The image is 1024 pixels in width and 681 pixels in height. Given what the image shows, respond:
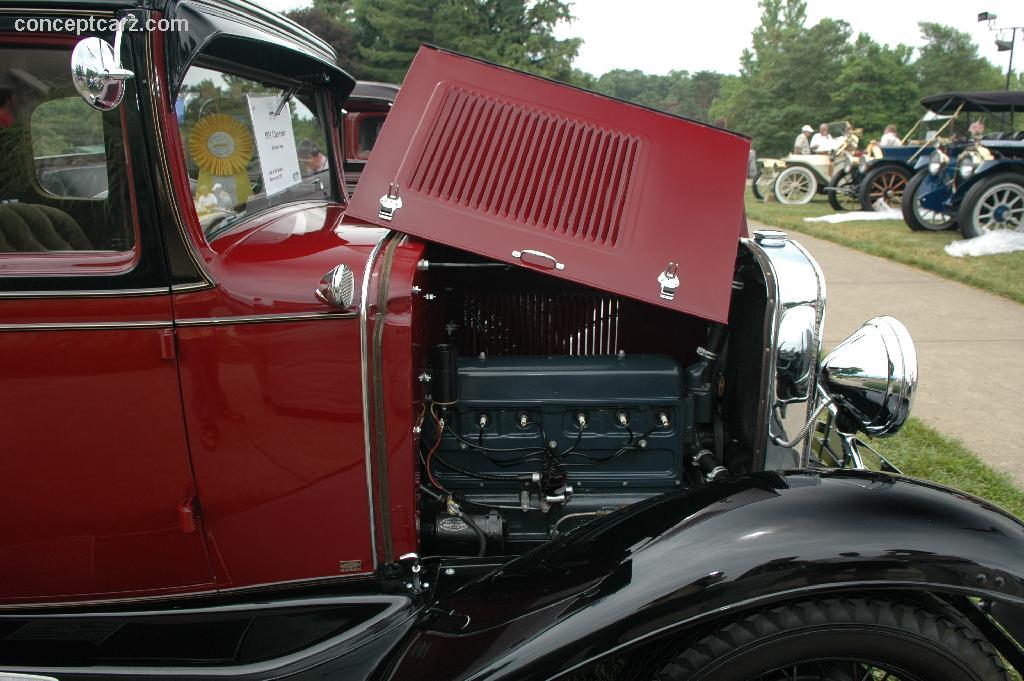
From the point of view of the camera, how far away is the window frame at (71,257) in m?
1.66

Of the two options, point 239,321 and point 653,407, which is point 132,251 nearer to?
point 239,321

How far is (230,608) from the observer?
1.94 m

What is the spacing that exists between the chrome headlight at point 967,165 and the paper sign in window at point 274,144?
1048 cm

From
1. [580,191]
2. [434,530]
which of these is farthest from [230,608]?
[580,191]

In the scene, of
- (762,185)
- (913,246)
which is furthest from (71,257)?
(762,185)

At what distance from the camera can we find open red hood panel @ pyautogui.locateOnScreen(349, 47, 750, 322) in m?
1.92

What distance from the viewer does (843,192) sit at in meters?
14.6

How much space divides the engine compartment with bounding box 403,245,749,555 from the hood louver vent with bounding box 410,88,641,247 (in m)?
0.24

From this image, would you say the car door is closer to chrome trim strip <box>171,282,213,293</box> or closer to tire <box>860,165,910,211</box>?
chrome trim strip <box>171,282,213,293</box>

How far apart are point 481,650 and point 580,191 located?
121 cm

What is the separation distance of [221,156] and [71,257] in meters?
0.51

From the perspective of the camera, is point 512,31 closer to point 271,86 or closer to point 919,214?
point 919,214

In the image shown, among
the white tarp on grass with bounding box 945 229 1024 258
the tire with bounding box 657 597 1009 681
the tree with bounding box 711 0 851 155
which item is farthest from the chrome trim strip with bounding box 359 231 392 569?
the tree with bounding box 711 0 851 155

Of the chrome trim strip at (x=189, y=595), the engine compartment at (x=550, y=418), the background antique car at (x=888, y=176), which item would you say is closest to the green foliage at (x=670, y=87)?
the background antique car at (x=888, y=176)
